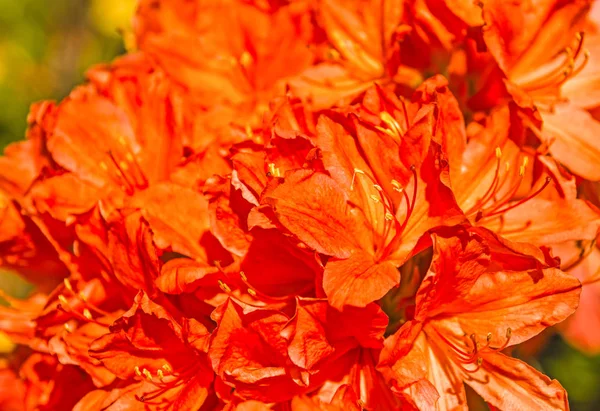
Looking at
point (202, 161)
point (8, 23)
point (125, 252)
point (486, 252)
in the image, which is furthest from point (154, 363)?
point (8, 23)

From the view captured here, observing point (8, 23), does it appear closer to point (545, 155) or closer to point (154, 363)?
point (154, 363)

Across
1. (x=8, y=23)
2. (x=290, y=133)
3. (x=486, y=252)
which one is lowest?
(x=8, y=23)

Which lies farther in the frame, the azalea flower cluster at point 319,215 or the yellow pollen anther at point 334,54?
the yellow pollen anther at point 334,54

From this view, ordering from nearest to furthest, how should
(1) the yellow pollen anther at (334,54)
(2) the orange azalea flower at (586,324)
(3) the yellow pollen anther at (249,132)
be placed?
(3) the yellow pollen anther at (249,132) → (1) the yellow pollen anther at (334,54) → (2) the orange azalea flower at (586,324)

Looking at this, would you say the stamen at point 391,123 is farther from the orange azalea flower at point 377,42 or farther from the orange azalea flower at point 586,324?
the orange azalea flower at point 586,324

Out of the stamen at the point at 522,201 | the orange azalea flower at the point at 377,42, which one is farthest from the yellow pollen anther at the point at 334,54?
the stamen at the point at 522,201

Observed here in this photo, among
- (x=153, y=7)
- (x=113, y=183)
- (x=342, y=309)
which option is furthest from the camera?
(x=153, y=7)

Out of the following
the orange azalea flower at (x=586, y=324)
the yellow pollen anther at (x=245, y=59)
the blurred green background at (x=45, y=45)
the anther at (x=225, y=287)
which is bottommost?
the orange azalea flower at (x=586, y=324)

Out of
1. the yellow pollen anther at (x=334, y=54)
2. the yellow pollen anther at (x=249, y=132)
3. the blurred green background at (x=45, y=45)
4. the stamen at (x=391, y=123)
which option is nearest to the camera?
the stamen at (x=391, y=123)

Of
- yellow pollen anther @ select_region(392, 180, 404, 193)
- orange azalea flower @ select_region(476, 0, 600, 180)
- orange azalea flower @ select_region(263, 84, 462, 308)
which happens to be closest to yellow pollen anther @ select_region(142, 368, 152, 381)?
orange azalea flower @ select_region(263, 84, 462, 308)
